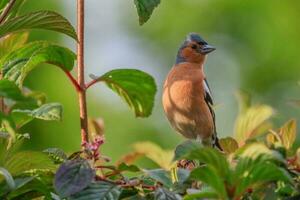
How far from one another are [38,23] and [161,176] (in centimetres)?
52

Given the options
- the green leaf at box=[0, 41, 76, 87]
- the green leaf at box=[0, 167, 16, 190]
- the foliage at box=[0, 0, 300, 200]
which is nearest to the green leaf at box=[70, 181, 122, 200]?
the foliage at box=[0, 0, 300, 200]

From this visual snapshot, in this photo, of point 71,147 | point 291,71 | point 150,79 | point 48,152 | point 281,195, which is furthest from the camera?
point 291,71

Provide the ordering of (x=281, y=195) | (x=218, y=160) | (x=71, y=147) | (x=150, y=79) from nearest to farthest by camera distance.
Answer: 1. (x=218, y=160)
2. (x=281, y=195)
3. (x=150, y=79)
4. (x=71, y=147)

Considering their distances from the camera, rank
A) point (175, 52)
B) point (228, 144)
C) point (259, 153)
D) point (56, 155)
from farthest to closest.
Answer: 1. point (175, 52)
2. point (228, 144)
3. point (56, 155)
4. point (259, 153)

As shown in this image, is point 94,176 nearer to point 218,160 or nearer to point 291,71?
point 218,160

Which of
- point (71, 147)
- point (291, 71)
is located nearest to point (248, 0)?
point (291, 71)

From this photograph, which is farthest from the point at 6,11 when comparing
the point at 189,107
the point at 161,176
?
the point at 189,107

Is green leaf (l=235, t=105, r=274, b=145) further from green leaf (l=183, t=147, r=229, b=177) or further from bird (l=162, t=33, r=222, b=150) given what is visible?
bird (l=162, t=33, r=222, b=150)

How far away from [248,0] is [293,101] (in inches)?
312

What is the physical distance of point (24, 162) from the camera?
5.62ft

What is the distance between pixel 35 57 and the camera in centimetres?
189

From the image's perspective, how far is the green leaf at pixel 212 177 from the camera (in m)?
1.52

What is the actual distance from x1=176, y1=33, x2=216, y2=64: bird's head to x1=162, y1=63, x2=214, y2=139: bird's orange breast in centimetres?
54

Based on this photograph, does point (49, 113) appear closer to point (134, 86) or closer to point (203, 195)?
point (134, 86)
